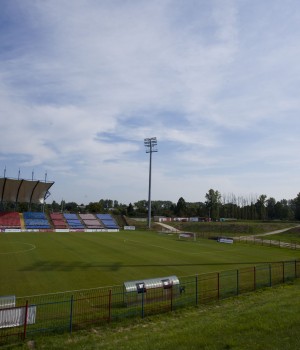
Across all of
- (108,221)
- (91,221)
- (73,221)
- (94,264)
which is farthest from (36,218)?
(94,264)

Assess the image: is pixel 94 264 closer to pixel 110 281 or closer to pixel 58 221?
pixel 110 281

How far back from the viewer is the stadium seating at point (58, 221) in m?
83.6

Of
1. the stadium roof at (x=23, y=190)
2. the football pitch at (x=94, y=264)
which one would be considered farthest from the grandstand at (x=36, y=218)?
the football pitch at (x=94, y=264)

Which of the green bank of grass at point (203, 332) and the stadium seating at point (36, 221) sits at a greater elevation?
the stadium seating at point (36, 221)

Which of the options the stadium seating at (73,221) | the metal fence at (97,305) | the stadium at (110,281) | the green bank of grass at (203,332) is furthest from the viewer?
the stadium seating at (73,221)

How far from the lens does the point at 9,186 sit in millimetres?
81500

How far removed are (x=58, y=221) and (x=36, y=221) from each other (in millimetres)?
6239

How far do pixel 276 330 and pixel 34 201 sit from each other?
278 ft

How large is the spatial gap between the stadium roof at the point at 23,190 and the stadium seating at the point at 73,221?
315 inches

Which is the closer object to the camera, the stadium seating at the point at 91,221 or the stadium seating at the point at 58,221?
the stadium seating at the point at 58,221

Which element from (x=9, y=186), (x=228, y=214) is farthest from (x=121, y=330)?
(x=228, y=214)

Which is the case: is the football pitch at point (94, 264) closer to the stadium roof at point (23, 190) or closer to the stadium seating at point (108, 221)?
the stadium roof at point (23, 190)

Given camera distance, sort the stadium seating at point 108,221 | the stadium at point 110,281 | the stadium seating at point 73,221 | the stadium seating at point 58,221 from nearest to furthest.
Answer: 1. the stadium at point 110,281
2. the stadium seating at point 58,221
3. the stadium seating at point 73,221
4. the stadium seating at point 108,221

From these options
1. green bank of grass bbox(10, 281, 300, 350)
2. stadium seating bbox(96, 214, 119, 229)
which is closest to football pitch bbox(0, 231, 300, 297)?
green bank of grass bbox(10, 281, 300, 350)
